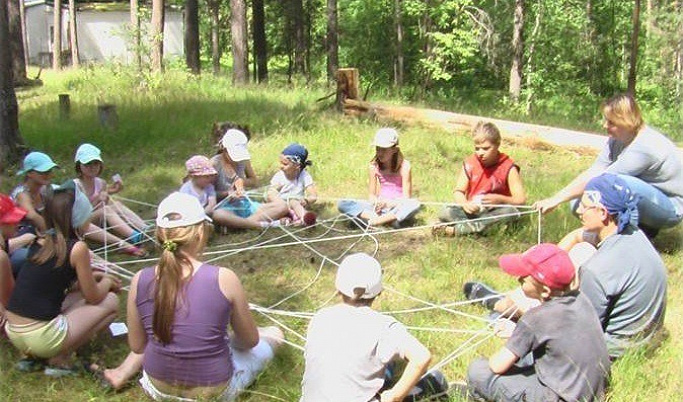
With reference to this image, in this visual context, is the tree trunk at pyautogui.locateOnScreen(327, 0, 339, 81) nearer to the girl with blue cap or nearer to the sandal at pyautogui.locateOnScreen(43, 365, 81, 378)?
the girl with blue cap

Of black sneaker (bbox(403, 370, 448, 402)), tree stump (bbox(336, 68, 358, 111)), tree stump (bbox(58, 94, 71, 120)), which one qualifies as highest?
tree stump (bbox(336, 68, 358, 111))

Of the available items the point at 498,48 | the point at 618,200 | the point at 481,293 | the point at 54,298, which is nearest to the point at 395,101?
the point at 481,293

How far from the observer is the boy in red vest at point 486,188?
541 centimetres

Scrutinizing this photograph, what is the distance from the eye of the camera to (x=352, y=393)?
9.29 feet

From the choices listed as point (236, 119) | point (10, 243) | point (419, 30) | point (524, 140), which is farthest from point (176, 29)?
point (10, 243)

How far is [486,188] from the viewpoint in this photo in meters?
5.58

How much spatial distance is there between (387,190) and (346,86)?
4.44m

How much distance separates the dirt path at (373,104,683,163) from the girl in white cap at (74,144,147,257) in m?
4.76

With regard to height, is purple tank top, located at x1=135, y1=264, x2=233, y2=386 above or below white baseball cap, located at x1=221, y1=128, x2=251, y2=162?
below

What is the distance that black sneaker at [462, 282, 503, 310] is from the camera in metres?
4.23

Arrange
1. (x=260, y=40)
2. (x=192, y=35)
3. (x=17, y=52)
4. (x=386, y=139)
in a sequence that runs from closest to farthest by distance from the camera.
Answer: (x=386, y=139), (x=17, y=52), (x=260, y=40), (x=192, y=35)

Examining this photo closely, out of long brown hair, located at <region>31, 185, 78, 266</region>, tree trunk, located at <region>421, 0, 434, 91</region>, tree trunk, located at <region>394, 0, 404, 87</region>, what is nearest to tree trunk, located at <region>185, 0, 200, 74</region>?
tree trunk, located at <region>394, 0, 404, 87</region>

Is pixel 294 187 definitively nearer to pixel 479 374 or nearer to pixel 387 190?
pixel 387 190

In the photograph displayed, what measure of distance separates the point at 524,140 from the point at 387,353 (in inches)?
245
